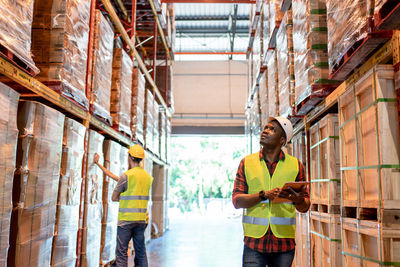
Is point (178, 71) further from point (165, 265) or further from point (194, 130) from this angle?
point (165, 265)

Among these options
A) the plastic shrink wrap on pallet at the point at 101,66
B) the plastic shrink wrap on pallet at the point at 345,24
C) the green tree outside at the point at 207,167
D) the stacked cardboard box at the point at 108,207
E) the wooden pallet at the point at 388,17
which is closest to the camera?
the wooden pallet at the point at 388,17

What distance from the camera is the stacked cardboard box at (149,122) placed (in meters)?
10.5

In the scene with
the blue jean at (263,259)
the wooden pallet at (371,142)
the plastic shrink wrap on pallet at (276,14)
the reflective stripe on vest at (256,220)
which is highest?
the plastic shrink wrap on pallet at (276,14)

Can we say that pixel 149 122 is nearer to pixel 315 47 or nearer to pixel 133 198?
pixel 133 198

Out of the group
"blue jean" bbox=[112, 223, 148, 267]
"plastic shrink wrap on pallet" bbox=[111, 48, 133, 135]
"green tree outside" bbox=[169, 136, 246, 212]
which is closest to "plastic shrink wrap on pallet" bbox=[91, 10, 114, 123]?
"plastic shrink wrap on pallet" bbox=[111, 48, 133, 135]

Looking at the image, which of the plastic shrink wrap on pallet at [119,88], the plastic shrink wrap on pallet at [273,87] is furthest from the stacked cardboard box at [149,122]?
the plastic shrink wrap on pallet at [273,87]

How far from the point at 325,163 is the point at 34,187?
137 inches

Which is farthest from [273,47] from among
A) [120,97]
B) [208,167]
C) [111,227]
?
[208,167]

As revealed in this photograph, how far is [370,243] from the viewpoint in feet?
10.9

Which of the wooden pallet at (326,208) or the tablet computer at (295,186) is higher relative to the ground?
the tablet computer at (295,186)

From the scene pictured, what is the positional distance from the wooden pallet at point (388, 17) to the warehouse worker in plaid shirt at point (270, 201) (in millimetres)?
1009

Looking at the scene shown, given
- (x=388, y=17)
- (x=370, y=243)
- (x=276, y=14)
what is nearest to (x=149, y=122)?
(x=276, y=14)

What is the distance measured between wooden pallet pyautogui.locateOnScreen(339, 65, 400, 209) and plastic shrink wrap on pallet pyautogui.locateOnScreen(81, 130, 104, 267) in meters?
3.65

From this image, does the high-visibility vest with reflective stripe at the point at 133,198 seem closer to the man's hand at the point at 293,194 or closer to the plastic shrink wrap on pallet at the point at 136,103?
the man's hand at the point at 293,194
